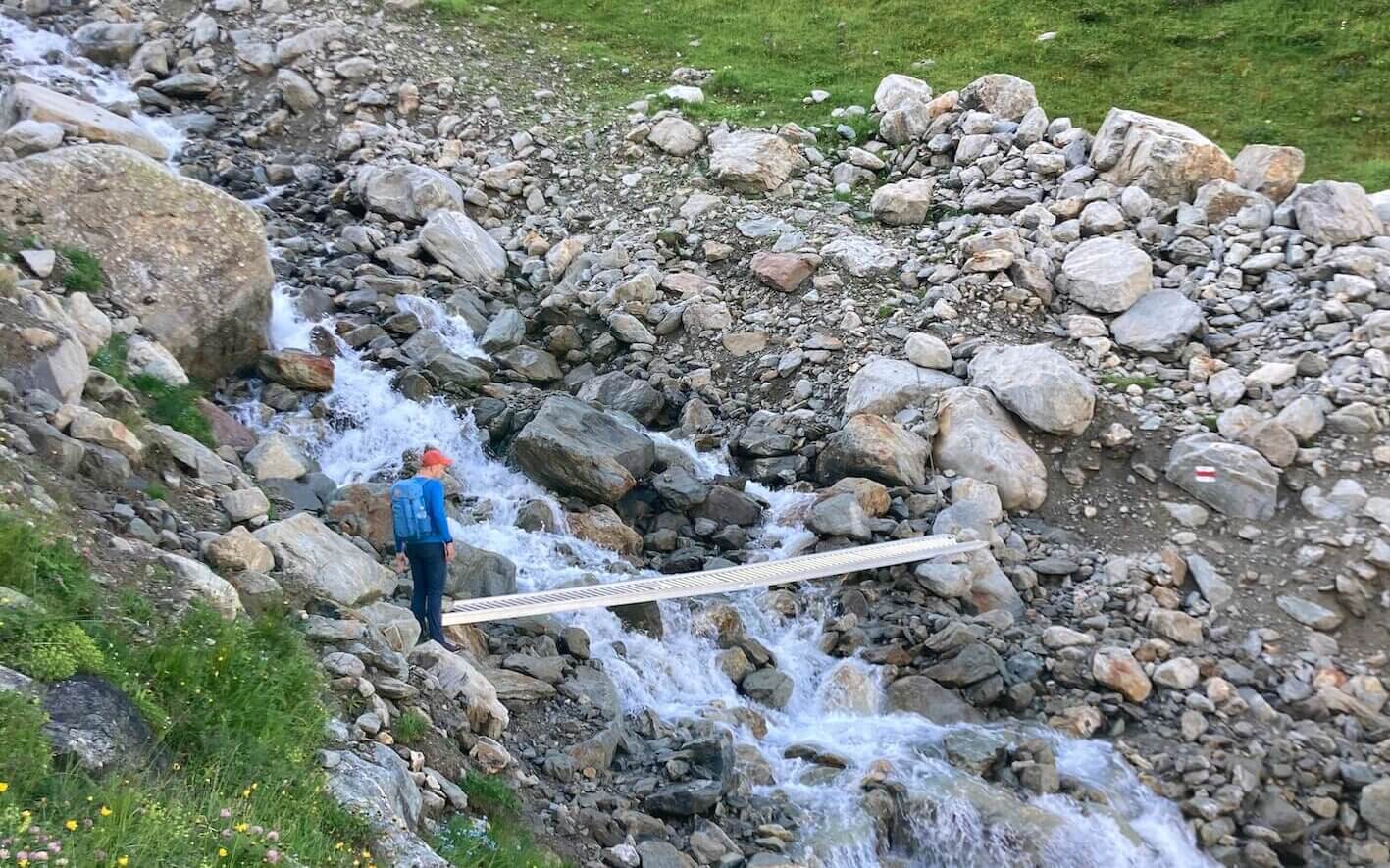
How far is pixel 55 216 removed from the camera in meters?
13.1

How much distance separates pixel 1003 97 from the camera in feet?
63.3

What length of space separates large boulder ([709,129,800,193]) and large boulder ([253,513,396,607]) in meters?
11.4

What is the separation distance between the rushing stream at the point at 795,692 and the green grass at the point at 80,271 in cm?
263

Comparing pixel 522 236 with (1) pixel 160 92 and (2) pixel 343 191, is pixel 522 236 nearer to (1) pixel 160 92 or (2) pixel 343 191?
(2) pixel 343 191

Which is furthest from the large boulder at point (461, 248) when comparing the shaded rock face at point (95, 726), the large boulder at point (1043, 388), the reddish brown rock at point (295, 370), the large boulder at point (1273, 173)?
the shaded rock face at point (95, 726)

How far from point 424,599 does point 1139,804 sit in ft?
23.5

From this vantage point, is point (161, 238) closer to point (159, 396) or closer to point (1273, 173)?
point (159, 396)

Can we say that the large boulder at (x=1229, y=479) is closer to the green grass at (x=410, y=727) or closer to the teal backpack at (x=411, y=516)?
the teal backpack at (x=411, y=516)

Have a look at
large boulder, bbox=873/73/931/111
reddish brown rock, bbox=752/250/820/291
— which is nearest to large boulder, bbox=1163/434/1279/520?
reddish brown rock, bbox=752/250/820/291

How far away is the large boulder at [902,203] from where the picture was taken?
18.0 meters

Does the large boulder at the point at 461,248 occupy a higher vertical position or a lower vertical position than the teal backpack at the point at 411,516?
lower

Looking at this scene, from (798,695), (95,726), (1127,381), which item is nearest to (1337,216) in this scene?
(1127,381)

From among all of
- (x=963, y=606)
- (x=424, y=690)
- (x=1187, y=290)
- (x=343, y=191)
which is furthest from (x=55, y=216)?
(x=1187, y=290)

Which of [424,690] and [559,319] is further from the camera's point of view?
[559,319]
